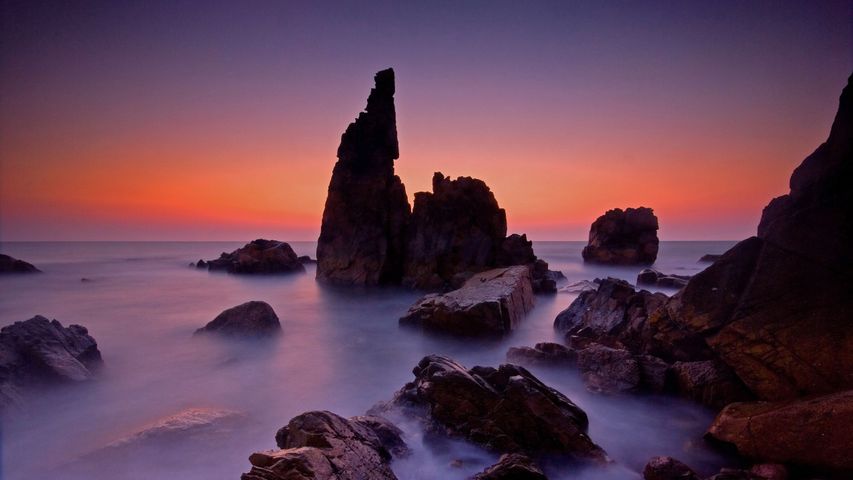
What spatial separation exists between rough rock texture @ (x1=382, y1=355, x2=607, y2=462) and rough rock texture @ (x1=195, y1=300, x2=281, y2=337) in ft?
23.5

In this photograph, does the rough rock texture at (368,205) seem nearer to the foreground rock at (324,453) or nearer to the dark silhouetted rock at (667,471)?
the foreground rock at (324,453)

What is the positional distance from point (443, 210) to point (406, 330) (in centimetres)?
1074

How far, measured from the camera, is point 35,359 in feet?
23.8

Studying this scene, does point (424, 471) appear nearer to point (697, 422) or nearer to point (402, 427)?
point (402, 427)

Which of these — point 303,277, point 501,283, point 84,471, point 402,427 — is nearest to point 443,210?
point 501,283

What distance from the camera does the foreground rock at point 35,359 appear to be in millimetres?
6738

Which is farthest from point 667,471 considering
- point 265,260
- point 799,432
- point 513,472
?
point 265,260

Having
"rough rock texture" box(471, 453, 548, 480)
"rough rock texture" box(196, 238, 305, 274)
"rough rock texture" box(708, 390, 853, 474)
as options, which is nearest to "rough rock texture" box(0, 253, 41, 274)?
"rough rock texture" box(196, 238, 305, 274)

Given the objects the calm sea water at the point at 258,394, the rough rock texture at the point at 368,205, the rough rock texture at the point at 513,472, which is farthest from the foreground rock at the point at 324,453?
the rough rock texture at the point at 368,205

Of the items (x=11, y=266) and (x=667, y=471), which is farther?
(x=11, y=266)

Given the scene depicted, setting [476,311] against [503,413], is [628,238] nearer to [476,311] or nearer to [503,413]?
[476,311]

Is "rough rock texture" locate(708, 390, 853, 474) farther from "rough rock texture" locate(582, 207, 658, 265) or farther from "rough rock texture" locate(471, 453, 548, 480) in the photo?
"rough rock texture" locate(582, 207, 658, 265)

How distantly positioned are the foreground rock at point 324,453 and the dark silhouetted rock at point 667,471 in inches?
117

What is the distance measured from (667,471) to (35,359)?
10145mm
